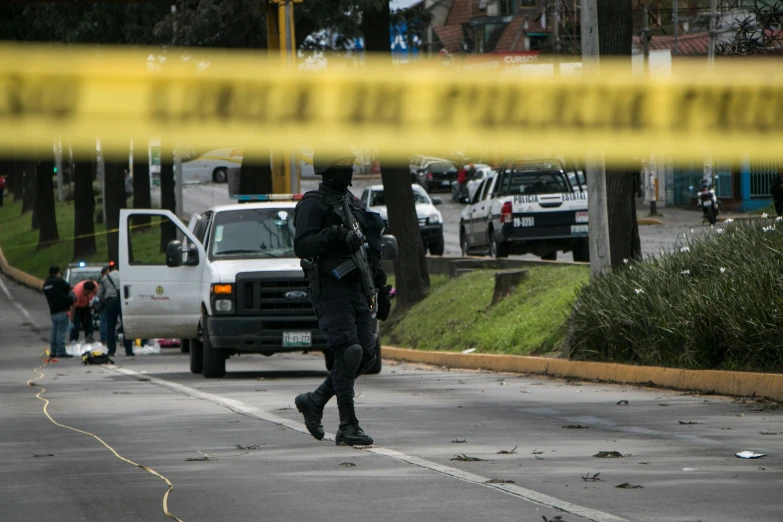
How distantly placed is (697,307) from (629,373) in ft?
3.77

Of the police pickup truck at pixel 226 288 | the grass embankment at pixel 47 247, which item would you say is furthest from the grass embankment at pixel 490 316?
the grass embankment at pixel 47 247

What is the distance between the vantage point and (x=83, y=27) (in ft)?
125

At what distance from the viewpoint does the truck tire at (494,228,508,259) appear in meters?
29.7

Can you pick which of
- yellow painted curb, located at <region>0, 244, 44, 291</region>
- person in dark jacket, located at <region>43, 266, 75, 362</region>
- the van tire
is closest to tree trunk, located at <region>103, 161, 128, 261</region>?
yellow painted curb, located at <region>0, 244, 44, 291</region>

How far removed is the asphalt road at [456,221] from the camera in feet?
115

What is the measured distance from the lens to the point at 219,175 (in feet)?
252

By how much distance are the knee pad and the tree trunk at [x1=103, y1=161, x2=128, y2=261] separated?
36662mm

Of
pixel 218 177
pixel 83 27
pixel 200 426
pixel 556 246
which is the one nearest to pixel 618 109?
pixel 200 426

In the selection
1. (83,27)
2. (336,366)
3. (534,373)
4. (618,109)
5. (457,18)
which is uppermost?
(457,18)

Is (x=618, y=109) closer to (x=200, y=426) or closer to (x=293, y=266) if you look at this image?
(x=200, y=426)

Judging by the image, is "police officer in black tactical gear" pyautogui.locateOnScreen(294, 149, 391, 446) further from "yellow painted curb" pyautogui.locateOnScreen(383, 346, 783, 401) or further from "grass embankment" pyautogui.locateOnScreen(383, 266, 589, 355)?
"grass embankment" pyautogui.locateOnScreen(383, 266, 589, 355)

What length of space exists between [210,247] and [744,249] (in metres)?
6.83

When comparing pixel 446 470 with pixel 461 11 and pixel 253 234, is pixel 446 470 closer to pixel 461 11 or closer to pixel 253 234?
pixel 253 234

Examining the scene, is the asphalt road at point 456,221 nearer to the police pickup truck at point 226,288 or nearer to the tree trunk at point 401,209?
the tree trunk at point 401,209
